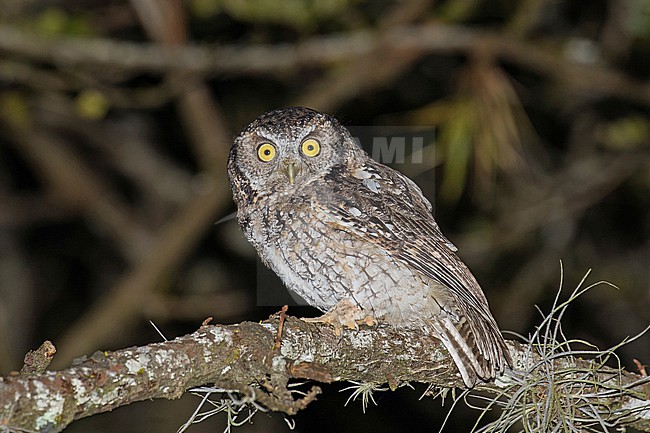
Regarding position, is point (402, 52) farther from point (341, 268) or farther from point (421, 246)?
point (341, 268)

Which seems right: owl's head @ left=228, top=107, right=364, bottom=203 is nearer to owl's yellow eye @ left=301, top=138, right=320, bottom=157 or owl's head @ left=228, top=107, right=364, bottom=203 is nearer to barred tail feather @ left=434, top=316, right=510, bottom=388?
owl's yellow eye @ left=301, top=138, right=320, bottom=157

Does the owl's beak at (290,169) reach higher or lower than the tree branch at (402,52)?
lower

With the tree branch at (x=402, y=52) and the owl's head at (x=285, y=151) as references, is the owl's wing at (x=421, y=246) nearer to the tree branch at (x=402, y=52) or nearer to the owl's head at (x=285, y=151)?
the owl's head at (x=285, y=151)

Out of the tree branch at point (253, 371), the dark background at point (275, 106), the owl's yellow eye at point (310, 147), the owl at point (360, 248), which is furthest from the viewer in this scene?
the dark background at point (275, 106)

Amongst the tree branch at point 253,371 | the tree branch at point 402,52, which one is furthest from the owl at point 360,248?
the tree branch at point 402,52

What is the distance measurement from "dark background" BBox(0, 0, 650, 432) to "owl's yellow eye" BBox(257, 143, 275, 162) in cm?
144

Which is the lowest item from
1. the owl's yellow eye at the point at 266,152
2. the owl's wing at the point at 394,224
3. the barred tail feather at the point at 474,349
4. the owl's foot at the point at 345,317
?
the barred tail feather at the point at 474,349

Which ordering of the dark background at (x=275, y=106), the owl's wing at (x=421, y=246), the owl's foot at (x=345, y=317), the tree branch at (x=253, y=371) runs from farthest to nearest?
the dark background at (x=275, y=106)
the owl's wing at (x=421, y=246)
the owl's foot at (x=345, y=317)
the tree branch at (x=253, y=371)

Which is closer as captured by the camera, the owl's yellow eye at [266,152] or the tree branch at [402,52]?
the owl's yellow eye at [266,152]

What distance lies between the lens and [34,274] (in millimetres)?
9211

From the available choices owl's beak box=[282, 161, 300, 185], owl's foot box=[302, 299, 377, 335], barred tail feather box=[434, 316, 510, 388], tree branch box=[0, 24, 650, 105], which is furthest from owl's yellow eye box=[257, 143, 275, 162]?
tree branch box=[0, 24, 650, 105]

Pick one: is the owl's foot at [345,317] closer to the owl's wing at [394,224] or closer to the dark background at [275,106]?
the owl's wing at [394,224]

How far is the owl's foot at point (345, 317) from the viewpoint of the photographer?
3130 mm

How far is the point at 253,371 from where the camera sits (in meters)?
2.50
